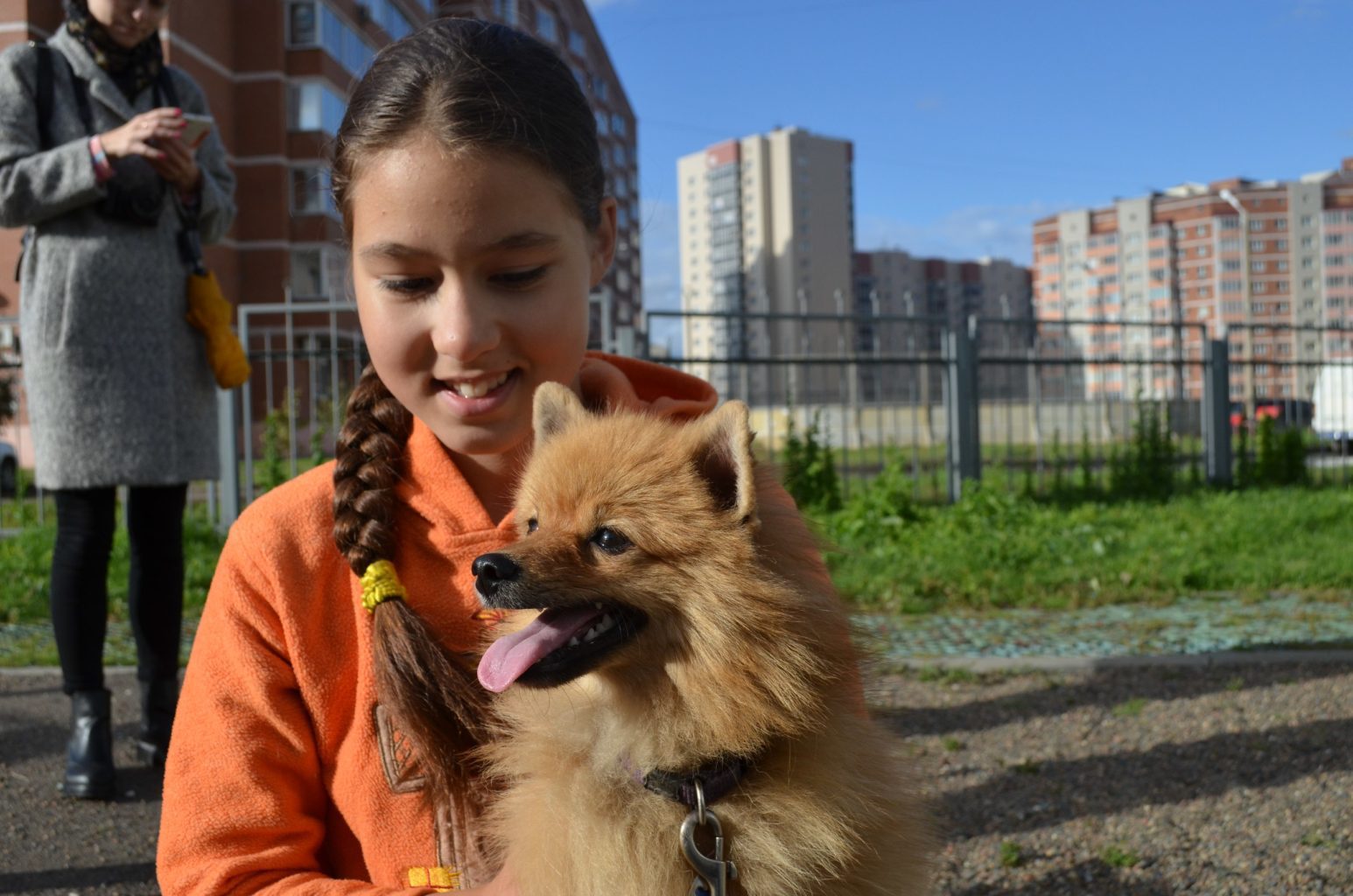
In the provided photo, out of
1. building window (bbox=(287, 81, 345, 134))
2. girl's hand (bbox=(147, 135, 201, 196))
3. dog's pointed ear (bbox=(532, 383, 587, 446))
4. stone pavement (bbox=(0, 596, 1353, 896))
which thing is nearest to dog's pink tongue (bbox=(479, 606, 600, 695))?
dog's pointed ear (bbox=(532, 383, 587, 446))

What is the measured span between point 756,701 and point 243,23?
4007 centimetres

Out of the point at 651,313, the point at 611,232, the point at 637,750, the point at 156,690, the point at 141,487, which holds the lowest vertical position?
the point at 156,690

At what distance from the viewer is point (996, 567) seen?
7.90 meters

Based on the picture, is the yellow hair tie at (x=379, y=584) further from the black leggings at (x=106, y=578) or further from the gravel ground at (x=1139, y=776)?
the black leggings at (x=106, y=578)

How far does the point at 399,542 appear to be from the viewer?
2.11 metres

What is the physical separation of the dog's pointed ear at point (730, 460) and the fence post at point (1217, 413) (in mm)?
12302

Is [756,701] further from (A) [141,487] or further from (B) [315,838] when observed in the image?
(A) [141,487]

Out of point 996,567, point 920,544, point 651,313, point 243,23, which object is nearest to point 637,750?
point 996,567

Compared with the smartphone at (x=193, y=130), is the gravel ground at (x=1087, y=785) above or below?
below

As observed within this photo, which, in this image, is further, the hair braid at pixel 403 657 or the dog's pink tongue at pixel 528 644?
the hair braid at pixel 403 657

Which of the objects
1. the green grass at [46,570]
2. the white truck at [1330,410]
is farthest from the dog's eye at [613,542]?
the white truck at [1330,410]

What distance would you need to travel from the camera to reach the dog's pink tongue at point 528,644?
5.59 ft

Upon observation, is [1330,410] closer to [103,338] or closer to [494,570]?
[103,338]

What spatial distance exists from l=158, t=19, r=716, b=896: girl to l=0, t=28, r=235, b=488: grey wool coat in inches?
85.3
